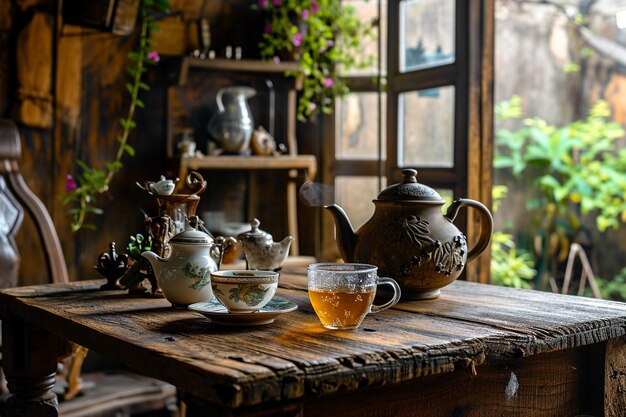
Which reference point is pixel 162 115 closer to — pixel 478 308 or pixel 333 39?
pixel 333 39

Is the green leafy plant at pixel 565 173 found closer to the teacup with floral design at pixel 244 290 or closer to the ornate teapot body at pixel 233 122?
the ornate teapot body at pixel 233 122

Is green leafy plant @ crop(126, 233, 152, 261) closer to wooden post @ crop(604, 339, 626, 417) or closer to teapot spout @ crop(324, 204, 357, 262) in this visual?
teapot spout @ crop(324, 204, 357, 262)

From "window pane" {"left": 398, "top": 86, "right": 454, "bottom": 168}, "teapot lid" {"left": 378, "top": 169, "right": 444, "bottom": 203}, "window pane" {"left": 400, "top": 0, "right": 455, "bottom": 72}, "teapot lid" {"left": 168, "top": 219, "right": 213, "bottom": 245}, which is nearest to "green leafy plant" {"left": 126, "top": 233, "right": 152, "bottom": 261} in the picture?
"teapot lid" {"left": 168, "top": 219, "right": 213, "bottom": 245}

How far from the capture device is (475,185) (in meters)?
2.94

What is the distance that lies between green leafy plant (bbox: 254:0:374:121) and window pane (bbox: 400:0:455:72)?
300mm

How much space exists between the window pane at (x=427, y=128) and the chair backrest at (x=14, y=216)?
1.44m

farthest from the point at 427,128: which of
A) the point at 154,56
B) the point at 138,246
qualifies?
the point at 138,246

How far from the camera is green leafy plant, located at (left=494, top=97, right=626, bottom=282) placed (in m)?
4.55

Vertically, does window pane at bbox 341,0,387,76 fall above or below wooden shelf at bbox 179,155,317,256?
above

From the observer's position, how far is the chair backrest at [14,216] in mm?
2762

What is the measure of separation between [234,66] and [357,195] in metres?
0.81

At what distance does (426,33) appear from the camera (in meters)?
3.12

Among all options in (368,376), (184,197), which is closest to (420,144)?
(184,197)

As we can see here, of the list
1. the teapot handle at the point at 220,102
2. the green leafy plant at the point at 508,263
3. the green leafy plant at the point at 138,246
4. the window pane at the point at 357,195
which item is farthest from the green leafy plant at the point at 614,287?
the green leafy plant at the point at 138,246
